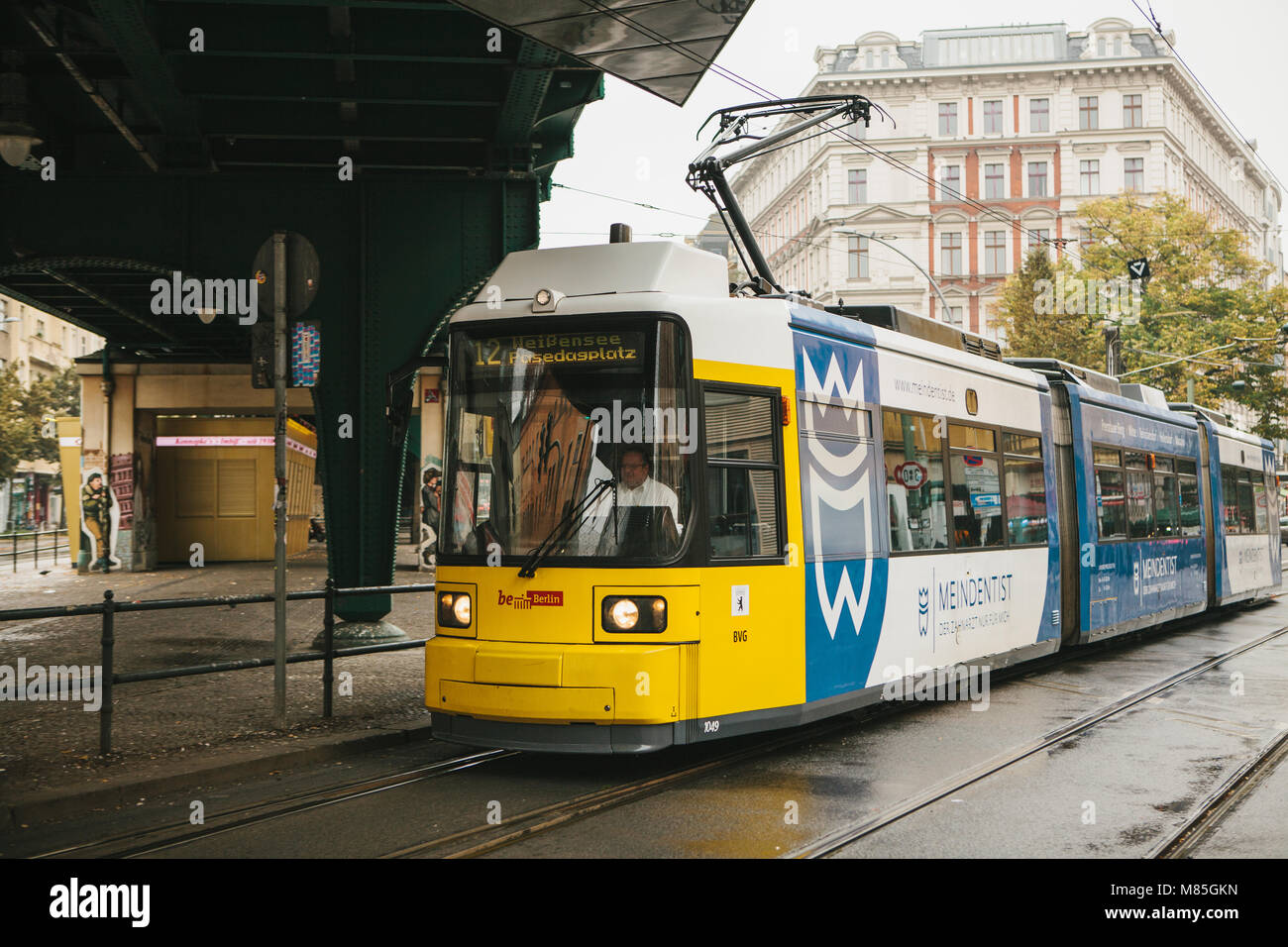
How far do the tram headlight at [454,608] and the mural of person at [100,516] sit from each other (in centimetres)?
2185

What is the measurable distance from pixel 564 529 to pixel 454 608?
978mm

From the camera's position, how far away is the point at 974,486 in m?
11.2

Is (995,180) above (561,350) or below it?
above

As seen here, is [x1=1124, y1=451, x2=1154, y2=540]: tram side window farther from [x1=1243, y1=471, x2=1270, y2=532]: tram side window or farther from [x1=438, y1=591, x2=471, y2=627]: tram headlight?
[x1=438, y1=591, x2=471, y2=627]: tram headlight

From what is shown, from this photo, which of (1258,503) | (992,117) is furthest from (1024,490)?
(992,117)

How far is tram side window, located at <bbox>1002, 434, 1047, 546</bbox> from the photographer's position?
472 inches

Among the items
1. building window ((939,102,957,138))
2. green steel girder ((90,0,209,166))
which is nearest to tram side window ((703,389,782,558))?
green steel girder ((90,0,209,166))

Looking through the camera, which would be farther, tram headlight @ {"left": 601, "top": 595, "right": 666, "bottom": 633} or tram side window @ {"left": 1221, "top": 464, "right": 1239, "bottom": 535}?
tram side window @ {"left": 1221, "top": 464, "right": 1239, "bottom": 535}

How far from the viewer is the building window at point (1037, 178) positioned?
65.8 meters

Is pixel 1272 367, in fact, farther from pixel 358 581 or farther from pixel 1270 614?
pixel 358 581

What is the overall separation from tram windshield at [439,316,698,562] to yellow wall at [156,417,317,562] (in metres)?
22.4

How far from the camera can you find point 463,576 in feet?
26.2

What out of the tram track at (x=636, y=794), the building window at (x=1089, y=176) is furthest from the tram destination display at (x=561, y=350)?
the building window at (x=1089, y=176)

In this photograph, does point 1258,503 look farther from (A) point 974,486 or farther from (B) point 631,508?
(B) point 631,508
